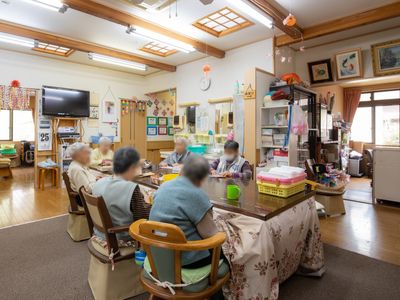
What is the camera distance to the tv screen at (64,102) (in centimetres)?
585

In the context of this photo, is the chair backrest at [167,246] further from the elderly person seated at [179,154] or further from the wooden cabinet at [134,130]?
the wooden cabinet at [134,130]

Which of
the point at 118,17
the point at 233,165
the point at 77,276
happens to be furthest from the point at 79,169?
the point at 118,17

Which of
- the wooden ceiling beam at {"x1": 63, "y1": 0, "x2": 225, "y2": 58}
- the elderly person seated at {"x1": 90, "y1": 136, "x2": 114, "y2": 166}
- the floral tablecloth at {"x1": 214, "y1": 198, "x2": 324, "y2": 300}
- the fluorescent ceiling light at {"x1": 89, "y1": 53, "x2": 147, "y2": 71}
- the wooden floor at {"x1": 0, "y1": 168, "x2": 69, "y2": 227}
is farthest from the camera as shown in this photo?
the fluorescent ceiling light at {"x1": 89, "y1": 53, "x2": 147, "y2": 71}

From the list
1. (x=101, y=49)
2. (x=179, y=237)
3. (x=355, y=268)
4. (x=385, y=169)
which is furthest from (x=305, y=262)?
(x=101, y=49)

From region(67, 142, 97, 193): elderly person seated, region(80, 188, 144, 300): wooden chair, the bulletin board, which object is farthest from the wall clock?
region(80, 188, 144, 300): wooden chair

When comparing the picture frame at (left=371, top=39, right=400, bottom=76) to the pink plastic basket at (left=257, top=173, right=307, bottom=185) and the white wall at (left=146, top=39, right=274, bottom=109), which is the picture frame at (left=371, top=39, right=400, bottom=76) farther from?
the pink plastic basket at (left=257, top=173, right=307, bottom=185)

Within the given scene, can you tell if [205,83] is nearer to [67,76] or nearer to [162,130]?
[162,130]

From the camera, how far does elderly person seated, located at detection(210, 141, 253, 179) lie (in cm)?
292

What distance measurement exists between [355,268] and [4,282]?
10.5 ft

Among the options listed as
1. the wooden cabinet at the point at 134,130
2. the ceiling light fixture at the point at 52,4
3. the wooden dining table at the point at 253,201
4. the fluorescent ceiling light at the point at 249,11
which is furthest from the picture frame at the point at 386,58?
the wooden cabinet at the point at 134,130

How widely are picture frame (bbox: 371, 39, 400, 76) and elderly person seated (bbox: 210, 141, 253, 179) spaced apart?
10.4 ft

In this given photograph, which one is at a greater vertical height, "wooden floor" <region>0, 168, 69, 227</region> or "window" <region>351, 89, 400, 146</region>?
"window" <region>351, 89, 400, 146</region>

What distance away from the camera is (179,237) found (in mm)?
1222

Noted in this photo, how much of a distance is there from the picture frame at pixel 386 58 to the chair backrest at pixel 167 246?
4546mm
